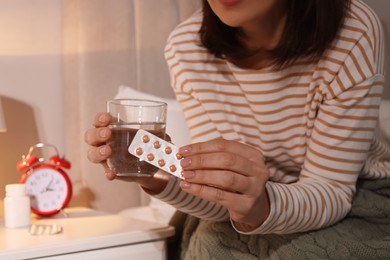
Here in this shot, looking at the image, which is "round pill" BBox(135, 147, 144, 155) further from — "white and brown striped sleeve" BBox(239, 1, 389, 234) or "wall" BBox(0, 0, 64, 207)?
"wall" BBox(0, 0, 64, 207)

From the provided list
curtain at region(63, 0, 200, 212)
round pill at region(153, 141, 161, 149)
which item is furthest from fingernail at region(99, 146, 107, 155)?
curtain at region(63, 0, 200, 212)

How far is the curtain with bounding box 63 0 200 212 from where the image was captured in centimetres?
178

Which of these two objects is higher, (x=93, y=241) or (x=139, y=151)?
(x=139, y=151)

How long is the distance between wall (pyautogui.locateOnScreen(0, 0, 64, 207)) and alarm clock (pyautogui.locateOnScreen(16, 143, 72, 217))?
0.44ft

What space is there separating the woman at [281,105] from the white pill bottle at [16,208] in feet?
1.24

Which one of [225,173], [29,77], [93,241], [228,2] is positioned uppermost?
[228,2]

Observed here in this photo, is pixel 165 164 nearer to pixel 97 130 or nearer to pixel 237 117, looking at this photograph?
pixel 97 130

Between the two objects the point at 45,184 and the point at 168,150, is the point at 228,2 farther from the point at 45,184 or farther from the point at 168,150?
the point at 45,184

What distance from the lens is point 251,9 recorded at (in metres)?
1.14

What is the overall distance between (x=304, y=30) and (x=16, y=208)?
0.77m

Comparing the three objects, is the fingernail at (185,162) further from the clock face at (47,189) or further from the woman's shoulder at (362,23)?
the clock face at (47,189)

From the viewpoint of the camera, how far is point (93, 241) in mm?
1245

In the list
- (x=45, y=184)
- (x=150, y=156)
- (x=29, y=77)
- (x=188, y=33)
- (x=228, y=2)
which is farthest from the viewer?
(x=29, y=77)

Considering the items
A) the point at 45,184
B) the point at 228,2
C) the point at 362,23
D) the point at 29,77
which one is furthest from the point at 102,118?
the point at 29,77
